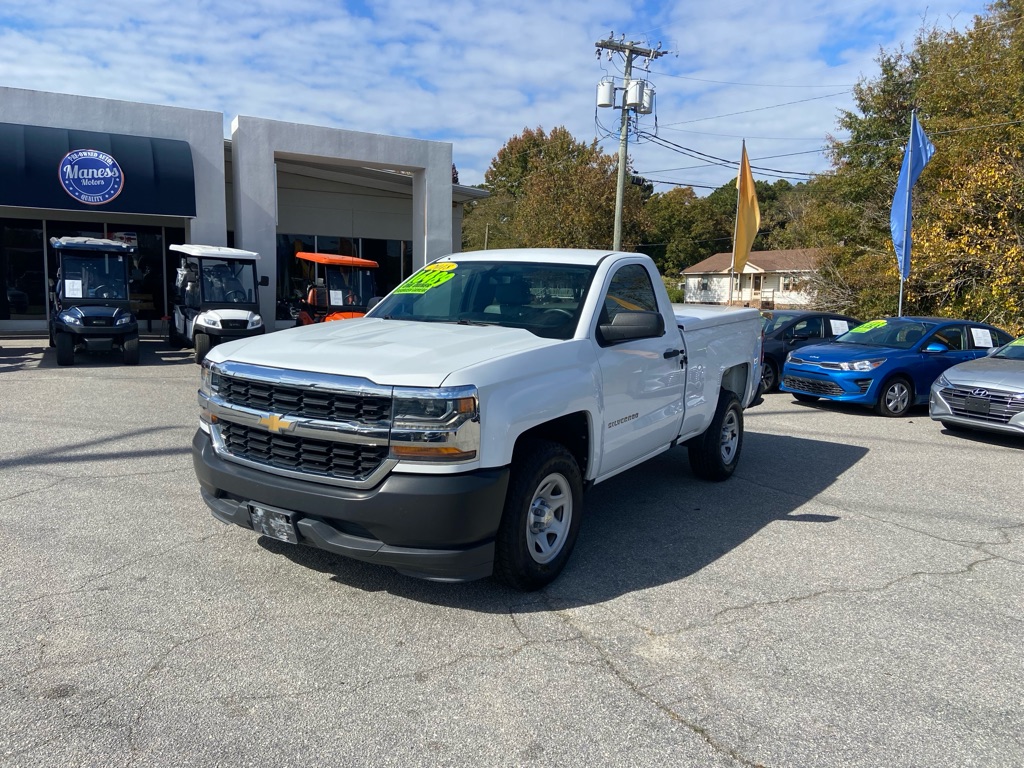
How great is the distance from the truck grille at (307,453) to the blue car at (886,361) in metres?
9.15

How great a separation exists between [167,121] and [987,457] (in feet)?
60.2

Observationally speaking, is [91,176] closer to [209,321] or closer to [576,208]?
[209,321]

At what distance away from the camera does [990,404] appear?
8.88 metres

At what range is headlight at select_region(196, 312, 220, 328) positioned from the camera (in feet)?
47.7

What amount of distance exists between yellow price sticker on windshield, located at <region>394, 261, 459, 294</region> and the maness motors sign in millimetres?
14170

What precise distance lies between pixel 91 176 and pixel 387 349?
15977 mm

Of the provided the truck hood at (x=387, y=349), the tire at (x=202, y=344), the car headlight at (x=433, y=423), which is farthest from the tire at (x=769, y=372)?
the car headlight at (x=433, y=423)

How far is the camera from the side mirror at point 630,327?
4.69m

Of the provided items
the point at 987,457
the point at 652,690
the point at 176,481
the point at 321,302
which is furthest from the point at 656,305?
the point at 321,302

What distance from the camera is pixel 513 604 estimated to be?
13.7 feet

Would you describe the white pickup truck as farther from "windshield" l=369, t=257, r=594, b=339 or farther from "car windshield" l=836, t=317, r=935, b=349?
"car windshield" l=836, t=317, r=935, b=349

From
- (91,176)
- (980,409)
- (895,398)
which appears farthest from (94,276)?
(980,409)

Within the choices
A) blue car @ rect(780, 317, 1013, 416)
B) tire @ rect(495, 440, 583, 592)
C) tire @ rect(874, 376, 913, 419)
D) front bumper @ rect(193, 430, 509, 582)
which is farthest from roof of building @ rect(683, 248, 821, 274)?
front bumper @ rect(193, 430, 509, 582)

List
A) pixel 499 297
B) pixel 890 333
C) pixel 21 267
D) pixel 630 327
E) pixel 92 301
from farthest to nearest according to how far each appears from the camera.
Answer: pixel 21 267 → pixel 92 301 → pixel 890 333 → pixel 499 297 → pixel 630 327
